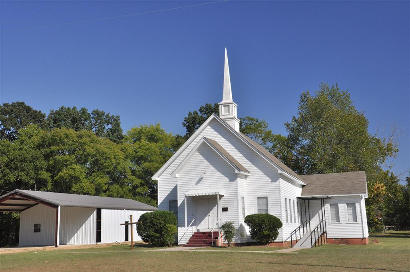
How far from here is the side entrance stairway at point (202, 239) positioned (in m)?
25.8

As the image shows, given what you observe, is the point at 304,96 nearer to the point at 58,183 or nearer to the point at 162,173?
the point at 162,173

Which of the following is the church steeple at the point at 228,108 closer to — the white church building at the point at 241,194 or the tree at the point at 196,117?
the white church building at the point at 241,194

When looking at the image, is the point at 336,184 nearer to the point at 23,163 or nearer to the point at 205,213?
the point at 205,213

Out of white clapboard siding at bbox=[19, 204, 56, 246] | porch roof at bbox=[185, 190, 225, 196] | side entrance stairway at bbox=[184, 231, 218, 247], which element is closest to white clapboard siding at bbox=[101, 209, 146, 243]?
white clapboard siding at bbox=[19, 204, 56, 246]

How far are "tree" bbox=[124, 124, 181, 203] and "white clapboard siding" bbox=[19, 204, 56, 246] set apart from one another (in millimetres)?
21085

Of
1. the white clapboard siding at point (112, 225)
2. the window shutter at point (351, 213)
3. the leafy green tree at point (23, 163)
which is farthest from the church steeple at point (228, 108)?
the leafy green tree at point (23, 163)

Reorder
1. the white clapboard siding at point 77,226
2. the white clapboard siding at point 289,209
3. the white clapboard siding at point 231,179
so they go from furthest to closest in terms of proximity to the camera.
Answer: the white clapboard siding at point 77,226
the white clapboard siding at point 289,209
the white clapboard siding at point 231,179

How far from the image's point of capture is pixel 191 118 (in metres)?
61.2

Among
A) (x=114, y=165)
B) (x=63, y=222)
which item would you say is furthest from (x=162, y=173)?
(x=114, y=165)

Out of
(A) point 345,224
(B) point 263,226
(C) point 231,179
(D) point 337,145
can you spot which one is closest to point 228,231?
(B) point 263,226

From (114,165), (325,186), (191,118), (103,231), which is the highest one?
(191,118)

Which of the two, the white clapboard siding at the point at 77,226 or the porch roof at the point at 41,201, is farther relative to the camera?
the white clapboard siding at the point at 77,226

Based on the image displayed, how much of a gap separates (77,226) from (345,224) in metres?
20.5

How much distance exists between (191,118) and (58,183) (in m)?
20.8
